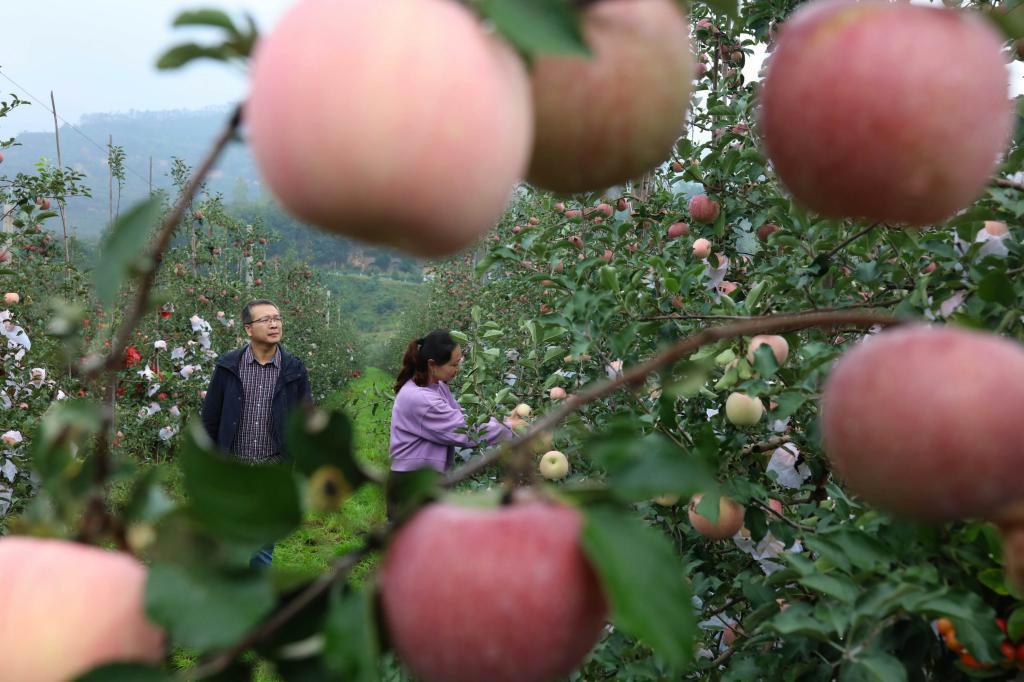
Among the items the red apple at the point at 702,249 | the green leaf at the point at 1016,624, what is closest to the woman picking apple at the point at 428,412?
the red apple at the point at 702,249

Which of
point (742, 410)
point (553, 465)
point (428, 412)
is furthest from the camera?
point (428, 412)

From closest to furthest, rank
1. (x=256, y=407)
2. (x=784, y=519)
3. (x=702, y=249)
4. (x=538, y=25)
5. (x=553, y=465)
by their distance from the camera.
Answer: (x=538, y=25), (x=784, y=519), (x=702, y=249), (x=553, y=465), (x=256, y=407)

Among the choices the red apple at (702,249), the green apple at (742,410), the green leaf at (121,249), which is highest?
the green leaf at (121,249)

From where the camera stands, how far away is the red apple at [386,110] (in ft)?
1.10

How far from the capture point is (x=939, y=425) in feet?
1.41

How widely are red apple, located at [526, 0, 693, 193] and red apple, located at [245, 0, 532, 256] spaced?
0.05 m

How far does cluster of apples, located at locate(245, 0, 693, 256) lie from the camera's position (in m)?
0.34

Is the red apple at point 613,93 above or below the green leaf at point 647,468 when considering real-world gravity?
above

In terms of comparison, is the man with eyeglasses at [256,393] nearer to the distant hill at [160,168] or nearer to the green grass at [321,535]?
the green grass at [321,535]

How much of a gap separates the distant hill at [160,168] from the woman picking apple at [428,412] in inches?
977

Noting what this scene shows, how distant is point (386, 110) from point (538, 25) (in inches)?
2.7

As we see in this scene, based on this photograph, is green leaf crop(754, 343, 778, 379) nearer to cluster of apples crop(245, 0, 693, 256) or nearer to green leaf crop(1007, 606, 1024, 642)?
green leaf crop(1007, 606, 1024, 642)

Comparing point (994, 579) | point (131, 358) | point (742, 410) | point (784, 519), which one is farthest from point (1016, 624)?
point (131, 358)

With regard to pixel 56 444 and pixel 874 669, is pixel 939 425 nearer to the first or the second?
pixel 56 444
